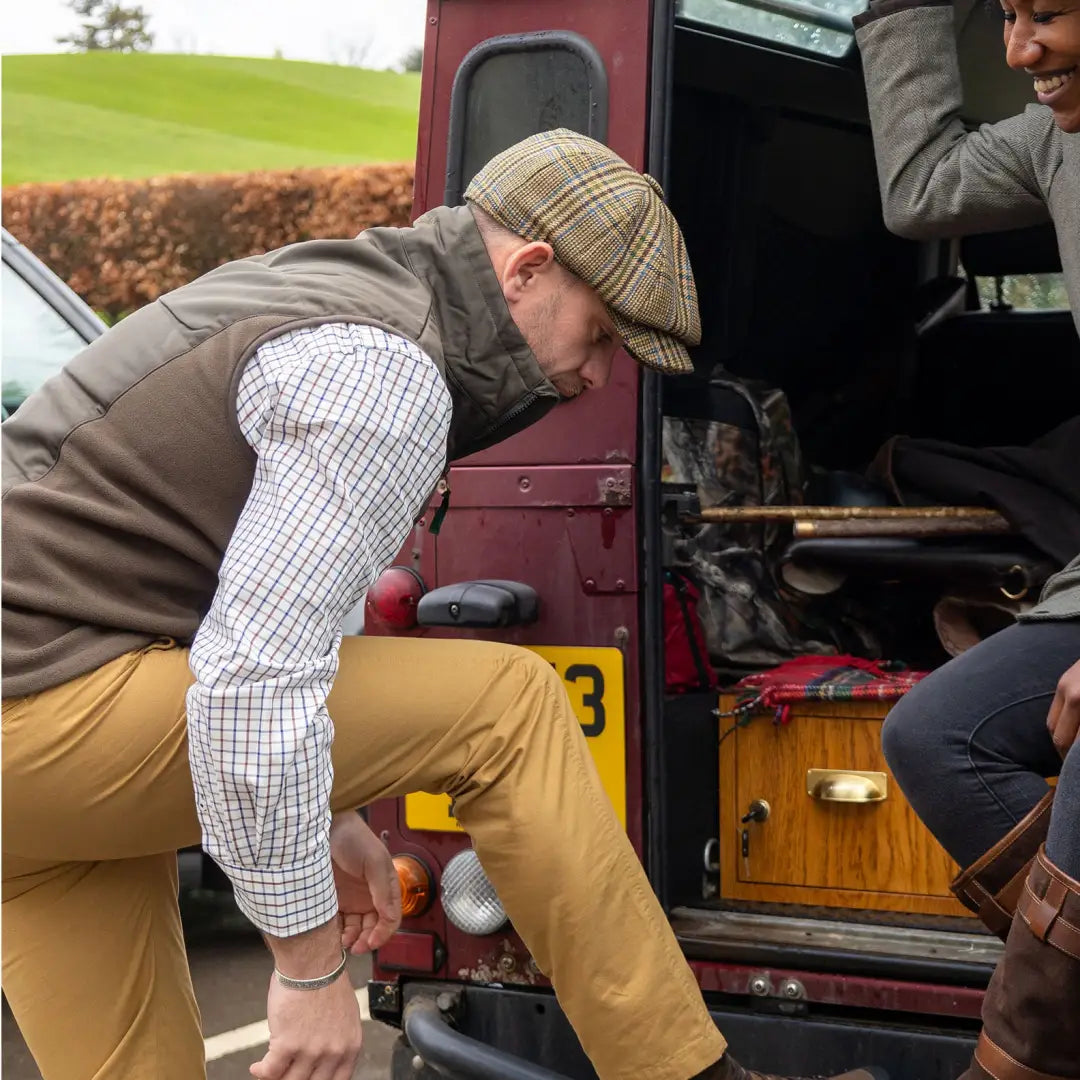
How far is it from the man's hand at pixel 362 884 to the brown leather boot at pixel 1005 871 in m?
0.81

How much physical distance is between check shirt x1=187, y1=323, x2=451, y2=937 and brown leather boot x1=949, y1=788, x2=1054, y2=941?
3.07ft

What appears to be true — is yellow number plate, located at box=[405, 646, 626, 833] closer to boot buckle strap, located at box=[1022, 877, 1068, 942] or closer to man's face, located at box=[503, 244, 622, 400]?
man's face, located at box=[503, 244, 622, 400]

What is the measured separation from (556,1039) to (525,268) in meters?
1.43

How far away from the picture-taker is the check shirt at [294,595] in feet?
5.53

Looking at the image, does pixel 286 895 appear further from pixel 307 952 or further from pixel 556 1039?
pixel 556 1039

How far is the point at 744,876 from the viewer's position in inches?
119

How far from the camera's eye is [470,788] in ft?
6.44

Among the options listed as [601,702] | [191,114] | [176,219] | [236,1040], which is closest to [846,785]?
[601,702]

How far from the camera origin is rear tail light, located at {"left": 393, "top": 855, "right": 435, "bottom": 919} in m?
2.88

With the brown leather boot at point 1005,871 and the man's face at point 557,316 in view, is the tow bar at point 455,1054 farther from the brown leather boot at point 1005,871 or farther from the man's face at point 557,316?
the man's face at point 557,316

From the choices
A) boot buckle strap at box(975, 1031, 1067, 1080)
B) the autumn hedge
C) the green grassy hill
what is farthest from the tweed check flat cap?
the green grassy hill

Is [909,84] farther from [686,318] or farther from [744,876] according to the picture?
[744,876]

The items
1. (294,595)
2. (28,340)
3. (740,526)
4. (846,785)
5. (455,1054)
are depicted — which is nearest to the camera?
(294,595)

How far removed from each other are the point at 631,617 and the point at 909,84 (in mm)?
998
